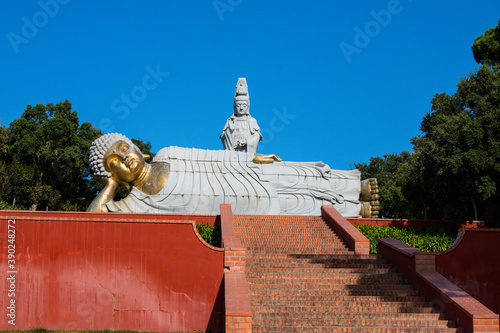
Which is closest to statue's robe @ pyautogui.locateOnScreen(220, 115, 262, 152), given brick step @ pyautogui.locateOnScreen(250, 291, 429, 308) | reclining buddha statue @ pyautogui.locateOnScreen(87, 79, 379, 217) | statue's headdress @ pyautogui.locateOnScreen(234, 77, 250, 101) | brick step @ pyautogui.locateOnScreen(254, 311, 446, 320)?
statue's headdress @ pyautogui.locateOnScreen(234, 77, 250, 101)

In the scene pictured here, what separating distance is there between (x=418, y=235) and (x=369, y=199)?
285 cm

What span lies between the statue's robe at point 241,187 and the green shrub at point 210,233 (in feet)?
7.18

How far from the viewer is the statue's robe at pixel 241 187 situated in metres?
15.4

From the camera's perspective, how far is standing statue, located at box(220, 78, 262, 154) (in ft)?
59.4

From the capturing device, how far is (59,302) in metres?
10.1

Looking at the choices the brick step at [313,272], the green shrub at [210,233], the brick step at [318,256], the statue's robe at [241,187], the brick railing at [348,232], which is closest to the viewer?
the brick step at [313,272]

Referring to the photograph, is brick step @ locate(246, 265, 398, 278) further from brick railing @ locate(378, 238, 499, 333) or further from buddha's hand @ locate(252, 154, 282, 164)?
buddha's hand @ locate(252, 154, 282, 164)

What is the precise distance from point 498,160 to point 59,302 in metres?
9.44

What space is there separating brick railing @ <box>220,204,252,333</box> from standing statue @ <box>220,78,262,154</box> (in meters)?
6.62

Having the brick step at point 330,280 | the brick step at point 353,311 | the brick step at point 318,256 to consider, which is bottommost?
the brick step at point 353,311

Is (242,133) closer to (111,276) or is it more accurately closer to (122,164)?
(122,164)

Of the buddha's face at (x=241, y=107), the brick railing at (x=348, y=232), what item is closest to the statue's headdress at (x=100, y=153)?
the buddha's face at (x=241, y=107)

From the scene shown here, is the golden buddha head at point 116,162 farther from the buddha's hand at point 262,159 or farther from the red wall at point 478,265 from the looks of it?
the red wall at point 478,265

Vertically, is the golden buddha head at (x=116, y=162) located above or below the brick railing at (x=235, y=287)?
above
